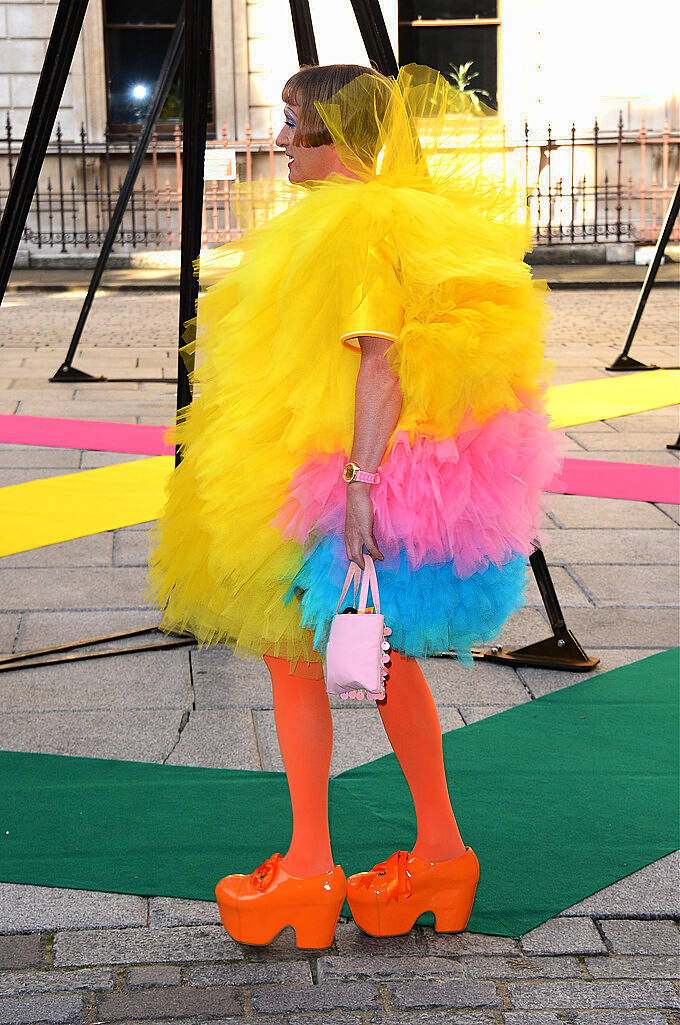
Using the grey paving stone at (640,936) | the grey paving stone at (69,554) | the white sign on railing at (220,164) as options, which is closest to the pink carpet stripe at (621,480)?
the grey paving stone at (69,554)

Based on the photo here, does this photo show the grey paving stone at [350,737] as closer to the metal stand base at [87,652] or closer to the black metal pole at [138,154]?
the metal stand base at [87,652]

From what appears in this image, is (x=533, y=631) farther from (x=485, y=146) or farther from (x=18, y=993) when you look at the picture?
(x=18, y=993)

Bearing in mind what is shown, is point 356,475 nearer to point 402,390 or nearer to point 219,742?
point 402,390

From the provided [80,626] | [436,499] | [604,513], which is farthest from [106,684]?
[604,513]

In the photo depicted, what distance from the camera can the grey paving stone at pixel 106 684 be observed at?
3.71 metres

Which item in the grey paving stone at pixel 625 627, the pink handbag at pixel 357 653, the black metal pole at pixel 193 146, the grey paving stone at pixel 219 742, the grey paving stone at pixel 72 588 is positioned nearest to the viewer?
the pink handbag at pixel 357 653

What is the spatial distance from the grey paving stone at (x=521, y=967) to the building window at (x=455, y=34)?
20.8m

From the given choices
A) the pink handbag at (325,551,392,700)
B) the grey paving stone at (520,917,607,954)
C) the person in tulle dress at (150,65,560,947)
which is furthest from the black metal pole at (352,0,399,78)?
the grey paving stone at (520,917,607,954)

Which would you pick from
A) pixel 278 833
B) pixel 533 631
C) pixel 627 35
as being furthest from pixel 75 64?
pixel 278 833

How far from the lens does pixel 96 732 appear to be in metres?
3.49

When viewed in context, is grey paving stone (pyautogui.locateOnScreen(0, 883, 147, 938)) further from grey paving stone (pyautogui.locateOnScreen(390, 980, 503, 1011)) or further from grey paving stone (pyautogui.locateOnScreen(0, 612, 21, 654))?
grey paving stone (pyautogui.locateOnScreen(0, 612, 21, 654))

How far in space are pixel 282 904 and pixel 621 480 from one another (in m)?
4.37

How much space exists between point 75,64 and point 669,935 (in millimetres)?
20406

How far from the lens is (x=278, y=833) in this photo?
2.88m
